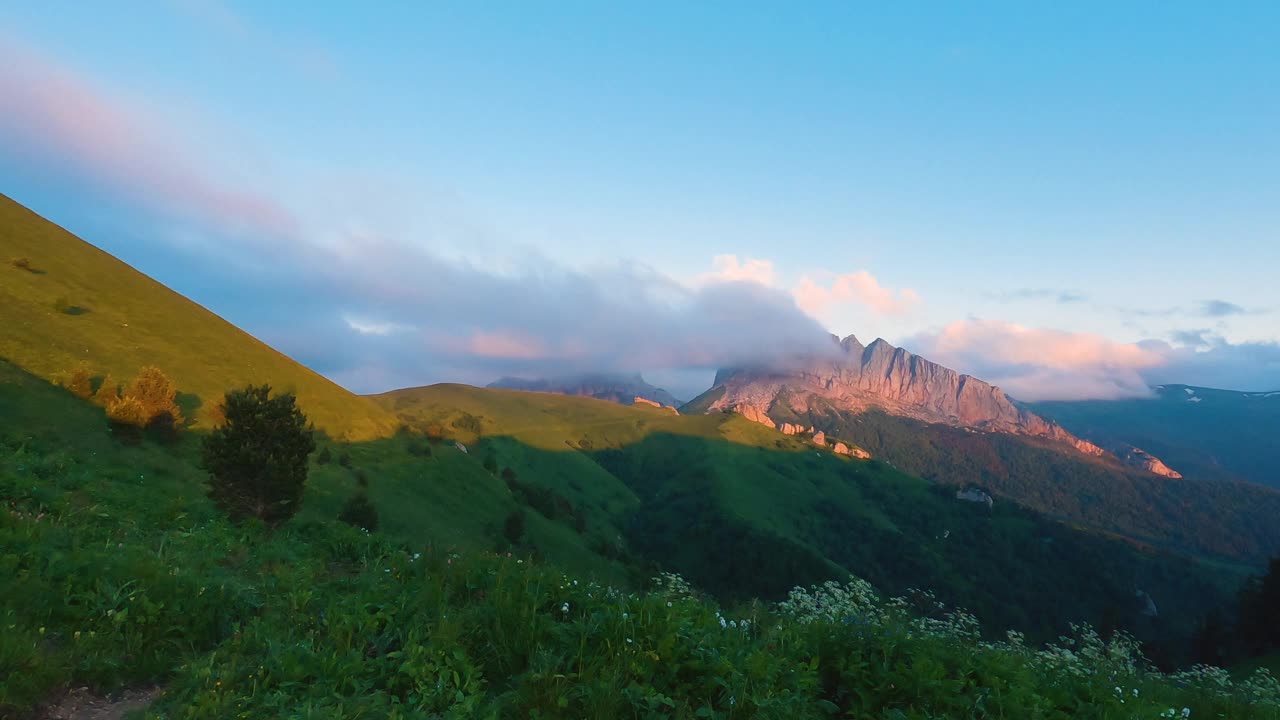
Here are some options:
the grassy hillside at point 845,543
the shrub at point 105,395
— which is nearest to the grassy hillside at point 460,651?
the shrub at point 105,395

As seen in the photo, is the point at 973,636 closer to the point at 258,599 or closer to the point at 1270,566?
the point at 258,599

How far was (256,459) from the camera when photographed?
21.3 meters

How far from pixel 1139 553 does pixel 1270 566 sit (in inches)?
6325

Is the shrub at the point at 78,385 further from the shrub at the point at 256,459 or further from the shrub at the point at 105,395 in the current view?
the shrub at the point at 256,459

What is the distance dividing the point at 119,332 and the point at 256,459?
4283 centimetres

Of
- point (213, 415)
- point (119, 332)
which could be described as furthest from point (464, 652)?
point (119, 332)

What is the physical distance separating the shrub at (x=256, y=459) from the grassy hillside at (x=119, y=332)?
76.4 feet

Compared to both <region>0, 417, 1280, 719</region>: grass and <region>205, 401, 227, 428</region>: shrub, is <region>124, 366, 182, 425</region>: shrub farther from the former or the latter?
<region>0, 417, 1280, 719</region>: grass

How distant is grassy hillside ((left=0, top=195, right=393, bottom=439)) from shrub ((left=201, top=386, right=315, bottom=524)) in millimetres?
23279

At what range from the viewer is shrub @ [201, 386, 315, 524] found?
21.3m

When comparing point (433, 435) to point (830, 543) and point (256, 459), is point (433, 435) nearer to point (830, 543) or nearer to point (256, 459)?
point (256, 459)

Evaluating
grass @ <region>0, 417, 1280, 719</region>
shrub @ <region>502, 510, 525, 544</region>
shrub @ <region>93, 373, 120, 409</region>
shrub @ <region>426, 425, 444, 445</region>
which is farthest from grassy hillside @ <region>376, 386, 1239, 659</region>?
grass @ <region>0, 417, 1280, 719</region>

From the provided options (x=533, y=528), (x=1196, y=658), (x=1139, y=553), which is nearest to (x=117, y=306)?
(x=533, y=528)

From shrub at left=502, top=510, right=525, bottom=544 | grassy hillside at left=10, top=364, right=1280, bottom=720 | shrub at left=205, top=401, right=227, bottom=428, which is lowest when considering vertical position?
shrub at left=502, top=510, right=525, bottom=544
